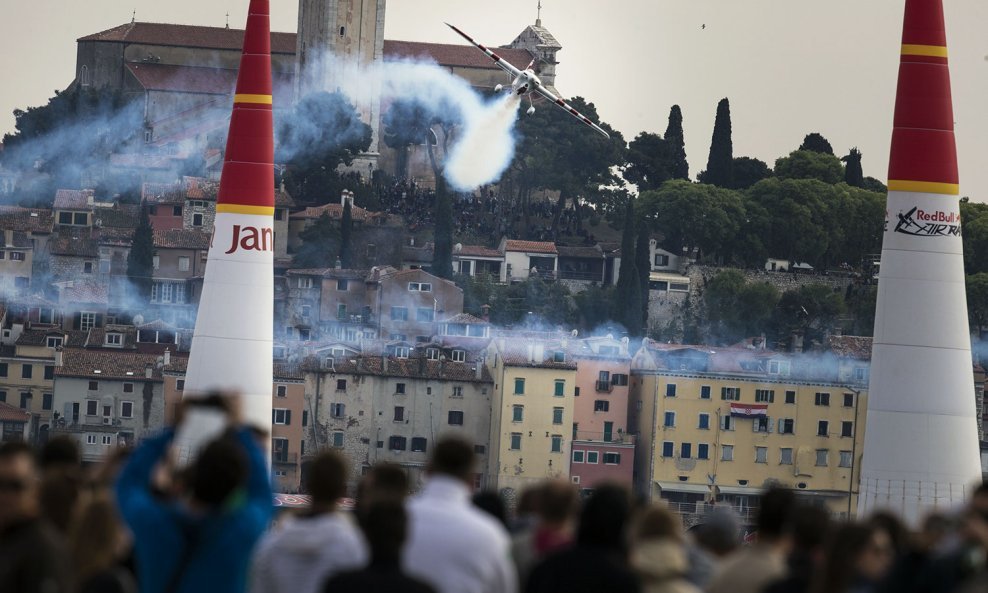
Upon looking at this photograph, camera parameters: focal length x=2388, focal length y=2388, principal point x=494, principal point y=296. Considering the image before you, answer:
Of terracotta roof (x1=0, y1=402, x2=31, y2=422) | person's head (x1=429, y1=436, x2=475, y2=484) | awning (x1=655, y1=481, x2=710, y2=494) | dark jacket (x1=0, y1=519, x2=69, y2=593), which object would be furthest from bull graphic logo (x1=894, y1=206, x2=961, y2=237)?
A: terracotta roof (x1=0, y1=402, x2=31, y2=422)

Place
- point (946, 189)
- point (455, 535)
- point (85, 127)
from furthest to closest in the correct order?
point (85, 127) → point (946, 189) → point (455, 535)

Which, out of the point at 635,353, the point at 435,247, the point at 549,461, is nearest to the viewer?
the point at 549,461

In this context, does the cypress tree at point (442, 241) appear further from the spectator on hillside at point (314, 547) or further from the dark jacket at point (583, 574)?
the dark jacket at point (583, 574)

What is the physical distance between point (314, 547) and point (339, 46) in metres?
130

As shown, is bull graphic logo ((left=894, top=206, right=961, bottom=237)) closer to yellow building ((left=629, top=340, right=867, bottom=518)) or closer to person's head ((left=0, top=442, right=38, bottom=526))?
person's head ((left=0, top=442, right=38, bottom=526))

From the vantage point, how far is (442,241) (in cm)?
11862

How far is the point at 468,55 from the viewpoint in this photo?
14950cm

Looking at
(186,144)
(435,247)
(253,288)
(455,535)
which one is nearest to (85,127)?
(186,144)

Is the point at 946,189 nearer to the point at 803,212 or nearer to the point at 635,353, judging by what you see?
the point at 635,353

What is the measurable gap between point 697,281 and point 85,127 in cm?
3510

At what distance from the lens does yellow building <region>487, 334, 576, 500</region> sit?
9281cm

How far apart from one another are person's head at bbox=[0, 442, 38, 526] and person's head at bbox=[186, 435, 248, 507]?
661mm

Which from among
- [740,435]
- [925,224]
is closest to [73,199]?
[740,435]

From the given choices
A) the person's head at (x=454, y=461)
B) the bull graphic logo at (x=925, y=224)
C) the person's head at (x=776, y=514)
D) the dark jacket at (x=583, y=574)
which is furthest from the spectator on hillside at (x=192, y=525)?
the bull graphic logo at (x=925, y=224)
